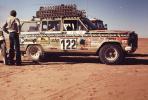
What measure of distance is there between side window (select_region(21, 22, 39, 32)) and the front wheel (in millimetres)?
3103

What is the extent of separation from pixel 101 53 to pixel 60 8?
2.70 meters

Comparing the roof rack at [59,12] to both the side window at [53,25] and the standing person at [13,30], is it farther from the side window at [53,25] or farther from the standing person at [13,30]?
the standing person at [13,30]

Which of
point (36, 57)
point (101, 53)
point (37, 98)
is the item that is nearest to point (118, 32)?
point (101, 53)

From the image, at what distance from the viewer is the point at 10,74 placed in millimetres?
9086

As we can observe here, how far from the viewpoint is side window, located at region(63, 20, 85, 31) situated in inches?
467

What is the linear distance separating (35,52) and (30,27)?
3.63 ft

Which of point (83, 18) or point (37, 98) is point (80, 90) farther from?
point (83, 18)

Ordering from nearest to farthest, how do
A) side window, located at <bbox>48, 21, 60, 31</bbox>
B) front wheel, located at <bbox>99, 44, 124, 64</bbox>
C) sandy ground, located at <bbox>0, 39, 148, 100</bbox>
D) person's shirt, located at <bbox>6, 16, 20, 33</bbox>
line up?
sandy ground, located at <bbox>0, 39, 148, 100</bbox>
person's shirt, located at <bbox>6, 16, 20, 33</bbox>
front wheel, located at <bbox>99, 44, 124, 64</bbox>
side window, located at <bbox>48, 21, 60, 31</bbox>

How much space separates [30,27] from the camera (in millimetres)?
12766

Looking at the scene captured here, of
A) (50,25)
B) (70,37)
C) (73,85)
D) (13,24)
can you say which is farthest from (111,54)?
(73,85)

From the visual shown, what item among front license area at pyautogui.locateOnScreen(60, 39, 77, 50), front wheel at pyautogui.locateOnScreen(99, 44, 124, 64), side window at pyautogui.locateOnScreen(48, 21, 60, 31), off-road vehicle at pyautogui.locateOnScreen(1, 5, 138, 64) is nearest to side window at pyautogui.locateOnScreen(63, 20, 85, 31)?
off-road vehicle at pyautogui.locateOnScreen(1, 5, 138, 64)

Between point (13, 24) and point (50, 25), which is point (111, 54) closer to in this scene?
point (50, 25)

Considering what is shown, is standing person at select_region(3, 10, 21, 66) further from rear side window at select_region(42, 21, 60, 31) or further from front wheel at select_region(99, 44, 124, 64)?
front wheel at select_region(99, 44, 124, 64)

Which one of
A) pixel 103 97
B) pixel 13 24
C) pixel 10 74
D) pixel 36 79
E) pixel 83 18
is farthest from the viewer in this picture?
pixel 83 18
